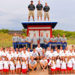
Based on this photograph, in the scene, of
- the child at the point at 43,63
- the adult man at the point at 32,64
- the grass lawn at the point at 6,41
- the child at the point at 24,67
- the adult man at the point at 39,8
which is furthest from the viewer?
the grass lawn at the point at 6,41

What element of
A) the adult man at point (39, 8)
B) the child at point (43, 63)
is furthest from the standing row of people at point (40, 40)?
the child at point (43, 63)

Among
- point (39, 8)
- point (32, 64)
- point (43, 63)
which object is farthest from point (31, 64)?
point (39, 8)

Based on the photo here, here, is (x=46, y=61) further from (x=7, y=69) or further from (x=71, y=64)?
(x=7, y=69)

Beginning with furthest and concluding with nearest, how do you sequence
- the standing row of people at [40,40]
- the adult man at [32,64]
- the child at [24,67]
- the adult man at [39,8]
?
1. the adult man at [39,8]
2. the standing row of people at [40,40]
3. the adult man at [32,64]
4. the child at [24,67]

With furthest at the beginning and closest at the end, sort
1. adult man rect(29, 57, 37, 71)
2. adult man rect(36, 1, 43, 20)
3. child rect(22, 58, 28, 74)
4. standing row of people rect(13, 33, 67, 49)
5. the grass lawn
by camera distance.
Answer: the grass lawn → adult man rect(36, 1, 43, 20) → standing row of people rect(13, 33, 67, 49) → adult man rect(29, 57, 37, 71) → child rect(22, 58, 28, 74)

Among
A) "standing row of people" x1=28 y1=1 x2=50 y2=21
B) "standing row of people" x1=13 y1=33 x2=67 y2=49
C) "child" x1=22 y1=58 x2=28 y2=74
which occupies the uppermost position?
"standing row of people" x1=28 y1=1 x2=50 y2=21

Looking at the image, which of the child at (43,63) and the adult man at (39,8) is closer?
the child at (43,63)

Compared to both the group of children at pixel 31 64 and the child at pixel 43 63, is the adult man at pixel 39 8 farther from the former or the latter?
the child at pixel 43 63

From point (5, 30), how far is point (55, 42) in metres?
52.7

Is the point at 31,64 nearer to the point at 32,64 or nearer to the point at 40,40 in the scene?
the point at 32,64

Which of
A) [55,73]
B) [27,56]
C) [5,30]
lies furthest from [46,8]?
[5,30]

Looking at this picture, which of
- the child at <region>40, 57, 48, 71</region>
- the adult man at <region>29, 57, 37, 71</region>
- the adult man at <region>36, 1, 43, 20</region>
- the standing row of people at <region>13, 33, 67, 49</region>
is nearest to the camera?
the adult man at <region>29, 57, 37, 71</region>

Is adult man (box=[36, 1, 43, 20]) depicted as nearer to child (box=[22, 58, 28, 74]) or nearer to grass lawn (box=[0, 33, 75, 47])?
child (box=[22, 58, 28, 74])

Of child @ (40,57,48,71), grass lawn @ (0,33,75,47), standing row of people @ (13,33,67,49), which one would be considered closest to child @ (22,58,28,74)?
child @ (40,57,48,71)
